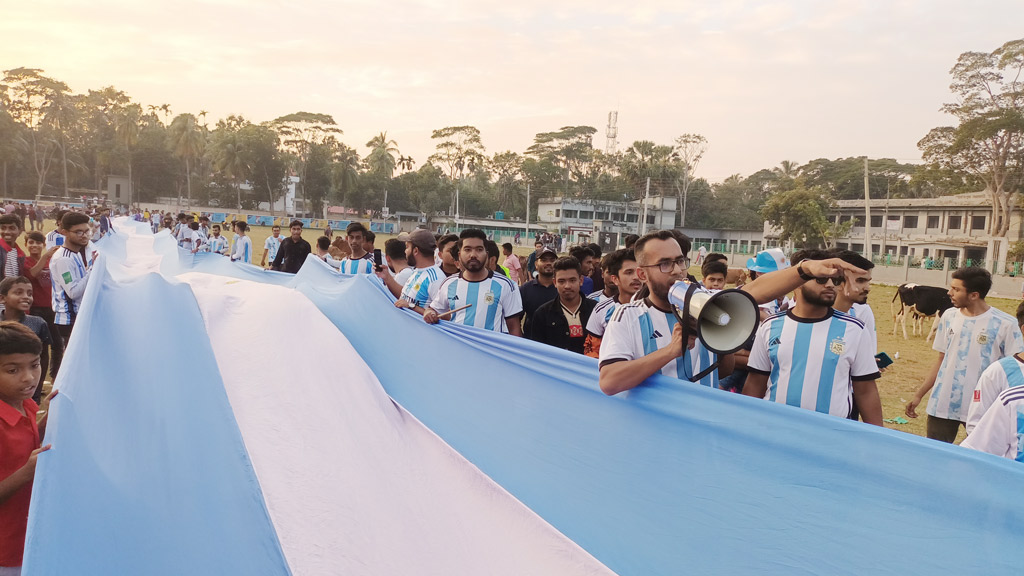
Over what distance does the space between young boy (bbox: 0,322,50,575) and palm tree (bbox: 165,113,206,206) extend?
7672cm

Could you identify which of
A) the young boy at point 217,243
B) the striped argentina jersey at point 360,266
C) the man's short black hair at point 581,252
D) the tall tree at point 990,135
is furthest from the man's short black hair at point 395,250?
the tall tree at point 990,135

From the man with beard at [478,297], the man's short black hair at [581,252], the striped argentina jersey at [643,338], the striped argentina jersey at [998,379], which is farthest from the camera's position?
the man's short black hair at [581,252]

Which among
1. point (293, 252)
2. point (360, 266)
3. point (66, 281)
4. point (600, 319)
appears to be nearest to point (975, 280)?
point (600, 319)

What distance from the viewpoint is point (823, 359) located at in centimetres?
303

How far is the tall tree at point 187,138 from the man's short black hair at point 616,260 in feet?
248

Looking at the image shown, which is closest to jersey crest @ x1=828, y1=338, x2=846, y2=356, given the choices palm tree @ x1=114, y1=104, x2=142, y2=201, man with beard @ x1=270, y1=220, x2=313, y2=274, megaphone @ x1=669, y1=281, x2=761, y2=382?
megaphone @ x1=669, y1=281, x2=761, y2=382

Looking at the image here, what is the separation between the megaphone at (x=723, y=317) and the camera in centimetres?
211

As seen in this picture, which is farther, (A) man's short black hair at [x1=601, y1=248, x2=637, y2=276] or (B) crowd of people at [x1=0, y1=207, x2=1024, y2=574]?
(A) man's short black hair at [x1=601, y1=248, x2=637, y2=276]

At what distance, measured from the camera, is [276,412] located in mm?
4242

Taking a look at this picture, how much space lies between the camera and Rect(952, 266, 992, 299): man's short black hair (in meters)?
4.43

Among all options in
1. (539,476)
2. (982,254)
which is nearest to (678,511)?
(539,476)

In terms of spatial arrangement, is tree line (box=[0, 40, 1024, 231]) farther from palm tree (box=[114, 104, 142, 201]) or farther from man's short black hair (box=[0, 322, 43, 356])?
man's short black hair (box=[0, 322, 43, 356])

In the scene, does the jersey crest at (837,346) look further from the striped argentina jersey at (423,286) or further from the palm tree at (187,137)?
the palm tree at (187,137)

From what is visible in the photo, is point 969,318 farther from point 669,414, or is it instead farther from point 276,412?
point 276,412
